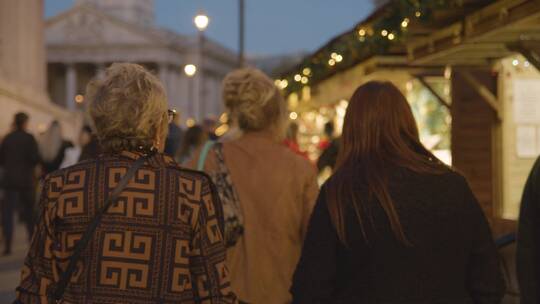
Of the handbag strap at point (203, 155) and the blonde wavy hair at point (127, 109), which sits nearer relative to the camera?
the blonde wavy hair at point (127, 109)

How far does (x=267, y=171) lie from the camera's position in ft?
16.5

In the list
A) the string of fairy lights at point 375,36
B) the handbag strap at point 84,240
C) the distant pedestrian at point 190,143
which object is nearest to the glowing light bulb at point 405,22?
the string of fairy lights at point 375,36

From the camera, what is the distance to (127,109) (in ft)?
10.7

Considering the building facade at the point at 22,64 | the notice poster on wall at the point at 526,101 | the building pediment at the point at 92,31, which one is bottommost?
the notice poster on wall at the point at 526,101

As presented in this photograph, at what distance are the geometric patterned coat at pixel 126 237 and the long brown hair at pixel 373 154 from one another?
1.68 feet

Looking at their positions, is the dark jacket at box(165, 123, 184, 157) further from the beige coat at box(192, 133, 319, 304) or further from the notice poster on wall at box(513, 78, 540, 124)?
the beige coat at box(192, 133, 319, 304)

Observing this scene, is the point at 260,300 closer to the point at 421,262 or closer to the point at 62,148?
the point at 421,262

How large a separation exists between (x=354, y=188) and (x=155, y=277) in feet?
2.54

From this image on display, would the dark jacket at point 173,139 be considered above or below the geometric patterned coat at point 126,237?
above

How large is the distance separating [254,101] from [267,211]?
2.07 ft

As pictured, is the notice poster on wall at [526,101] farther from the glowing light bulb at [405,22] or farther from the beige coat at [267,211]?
the beige coat at [267,211]

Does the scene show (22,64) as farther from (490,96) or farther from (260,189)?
(260,189)

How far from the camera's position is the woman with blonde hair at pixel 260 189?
476 cm

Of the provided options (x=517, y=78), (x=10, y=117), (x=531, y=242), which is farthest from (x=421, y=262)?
(x=10, y=117)
